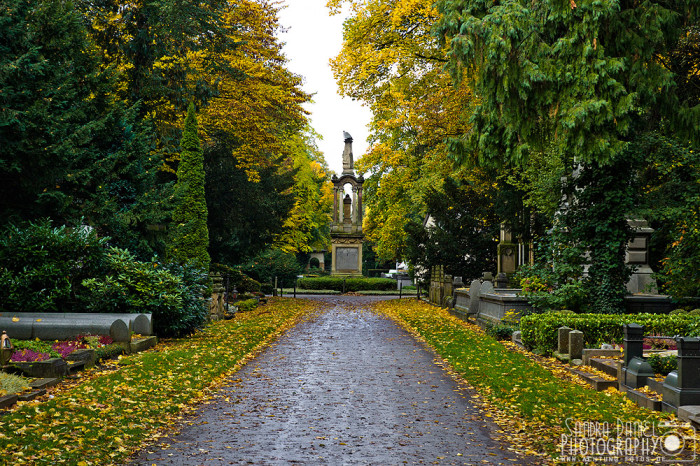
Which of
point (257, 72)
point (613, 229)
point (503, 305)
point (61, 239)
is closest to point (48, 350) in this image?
point (61, 239)

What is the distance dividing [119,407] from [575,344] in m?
8.25

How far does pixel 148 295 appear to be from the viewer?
15.5m

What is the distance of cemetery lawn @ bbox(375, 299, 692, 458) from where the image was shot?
7.87 metres

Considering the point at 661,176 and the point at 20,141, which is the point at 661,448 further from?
the point at 661,176

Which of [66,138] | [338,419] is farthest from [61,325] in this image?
[338,419]

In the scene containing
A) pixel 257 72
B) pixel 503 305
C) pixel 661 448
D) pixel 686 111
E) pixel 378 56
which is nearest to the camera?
pixel 661 448

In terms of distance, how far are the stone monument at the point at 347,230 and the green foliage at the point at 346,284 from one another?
159cm

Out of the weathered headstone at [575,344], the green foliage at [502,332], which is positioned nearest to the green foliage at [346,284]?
the green foliage at [502,332]

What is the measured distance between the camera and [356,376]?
38.6ft

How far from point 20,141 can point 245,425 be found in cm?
1006

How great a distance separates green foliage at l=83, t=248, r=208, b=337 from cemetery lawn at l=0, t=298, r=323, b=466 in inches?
30.5

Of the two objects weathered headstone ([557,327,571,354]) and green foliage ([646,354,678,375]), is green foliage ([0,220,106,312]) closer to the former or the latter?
weathered headstone ([557,327,571,354])

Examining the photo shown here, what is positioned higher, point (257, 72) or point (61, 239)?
point (257, 72)

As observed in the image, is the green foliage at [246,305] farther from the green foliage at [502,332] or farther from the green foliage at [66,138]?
the green foliage at [502,332]
